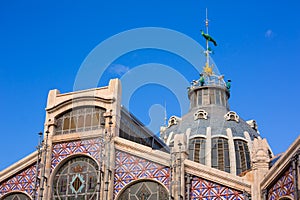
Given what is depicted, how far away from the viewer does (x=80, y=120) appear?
37.6m

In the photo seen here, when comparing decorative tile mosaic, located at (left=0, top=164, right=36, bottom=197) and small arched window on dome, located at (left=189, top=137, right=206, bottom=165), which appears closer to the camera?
decorative tile mosaic, located at (left=0, top=164, right=36, bottom=197)

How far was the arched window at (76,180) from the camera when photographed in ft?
116

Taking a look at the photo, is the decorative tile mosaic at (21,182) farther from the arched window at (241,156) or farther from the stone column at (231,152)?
the arched window at (241,156)

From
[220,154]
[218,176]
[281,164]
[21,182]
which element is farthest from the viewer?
[220,154]

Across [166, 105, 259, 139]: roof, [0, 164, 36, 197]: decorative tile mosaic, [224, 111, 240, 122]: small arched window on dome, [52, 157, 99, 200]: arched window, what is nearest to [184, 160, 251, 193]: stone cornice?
[52, 157, 99, 200]: arched window

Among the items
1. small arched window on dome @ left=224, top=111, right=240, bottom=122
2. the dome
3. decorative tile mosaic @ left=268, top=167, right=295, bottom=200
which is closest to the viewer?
decorative tile mosaic @ left=268, top=167, right=295, bottom=200

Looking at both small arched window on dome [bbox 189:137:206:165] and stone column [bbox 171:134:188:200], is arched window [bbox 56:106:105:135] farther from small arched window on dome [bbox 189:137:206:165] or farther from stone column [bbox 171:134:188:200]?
small arched window on dome [bbox 189:137:206:165]

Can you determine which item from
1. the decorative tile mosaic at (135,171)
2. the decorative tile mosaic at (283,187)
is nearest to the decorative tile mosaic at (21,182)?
the decorative tile mosaic at (135,171)

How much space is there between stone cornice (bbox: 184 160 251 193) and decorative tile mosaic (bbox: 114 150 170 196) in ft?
5.28


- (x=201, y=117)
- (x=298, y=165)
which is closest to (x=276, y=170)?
(x=298, y=165)

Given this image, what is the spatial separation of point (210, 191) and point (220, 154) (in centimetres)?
1934

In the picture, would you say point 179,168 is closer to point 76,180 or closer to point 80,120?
point 76,180

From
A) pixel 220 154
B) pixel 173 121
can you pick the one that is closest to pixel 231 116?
pixel 220 154

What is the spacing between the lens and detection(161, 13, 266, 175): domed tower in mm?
50938
